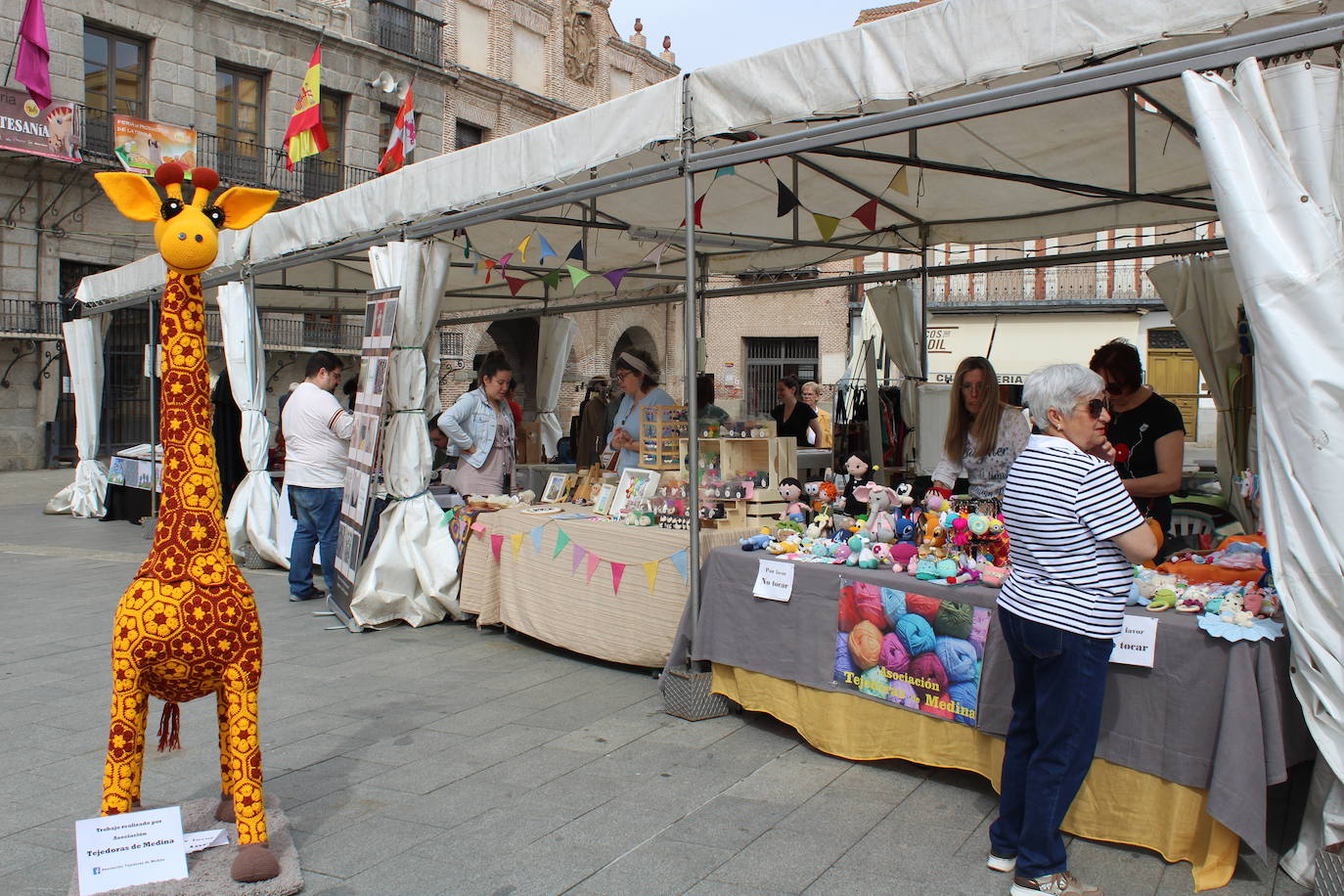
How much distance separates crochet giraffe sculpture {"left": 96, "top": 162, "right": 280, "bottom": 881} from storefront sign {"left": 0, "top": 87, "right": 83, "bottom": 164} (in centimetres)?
1796

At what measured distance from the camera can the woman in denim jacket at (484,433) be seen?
6668 mm

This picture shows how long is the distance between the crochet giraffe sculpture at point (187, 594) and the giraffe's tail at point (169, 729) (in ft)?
0.08

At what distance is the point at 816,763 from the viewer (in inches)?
158

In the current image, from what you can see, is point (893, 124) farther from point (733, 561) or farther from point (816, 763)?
point (816, 763)

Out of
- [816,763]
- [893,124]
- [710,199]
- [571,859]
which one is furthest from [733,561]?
[710,199]

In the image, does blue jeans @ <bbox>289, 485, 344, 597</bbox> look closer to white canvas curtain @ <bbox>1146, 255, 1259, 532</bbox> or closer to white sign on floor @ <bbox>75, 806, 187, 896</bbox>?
white sign on floor @ <bbox>75, 806, 187, 896</bbox>

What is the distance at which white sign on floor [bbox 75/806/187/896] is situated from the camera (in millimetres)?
2732

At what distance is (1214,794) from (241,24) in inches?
916

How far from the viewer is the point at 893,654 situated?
12.5 feet

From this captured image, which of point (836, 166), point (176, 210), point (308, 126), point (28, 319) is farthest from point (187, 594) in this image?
point (28, 319)

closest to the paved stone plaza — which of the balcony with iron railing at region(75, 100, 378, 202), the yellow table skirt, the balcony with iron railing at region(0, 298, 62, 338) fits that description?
the yellow table skirt

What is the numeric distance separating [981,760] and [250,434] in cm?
696

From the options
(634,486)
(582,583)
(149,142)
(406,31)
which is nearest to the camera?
(582,583)

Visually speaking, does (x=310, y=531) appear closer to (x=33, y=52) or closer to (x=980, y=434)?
(x=980, y=434)
